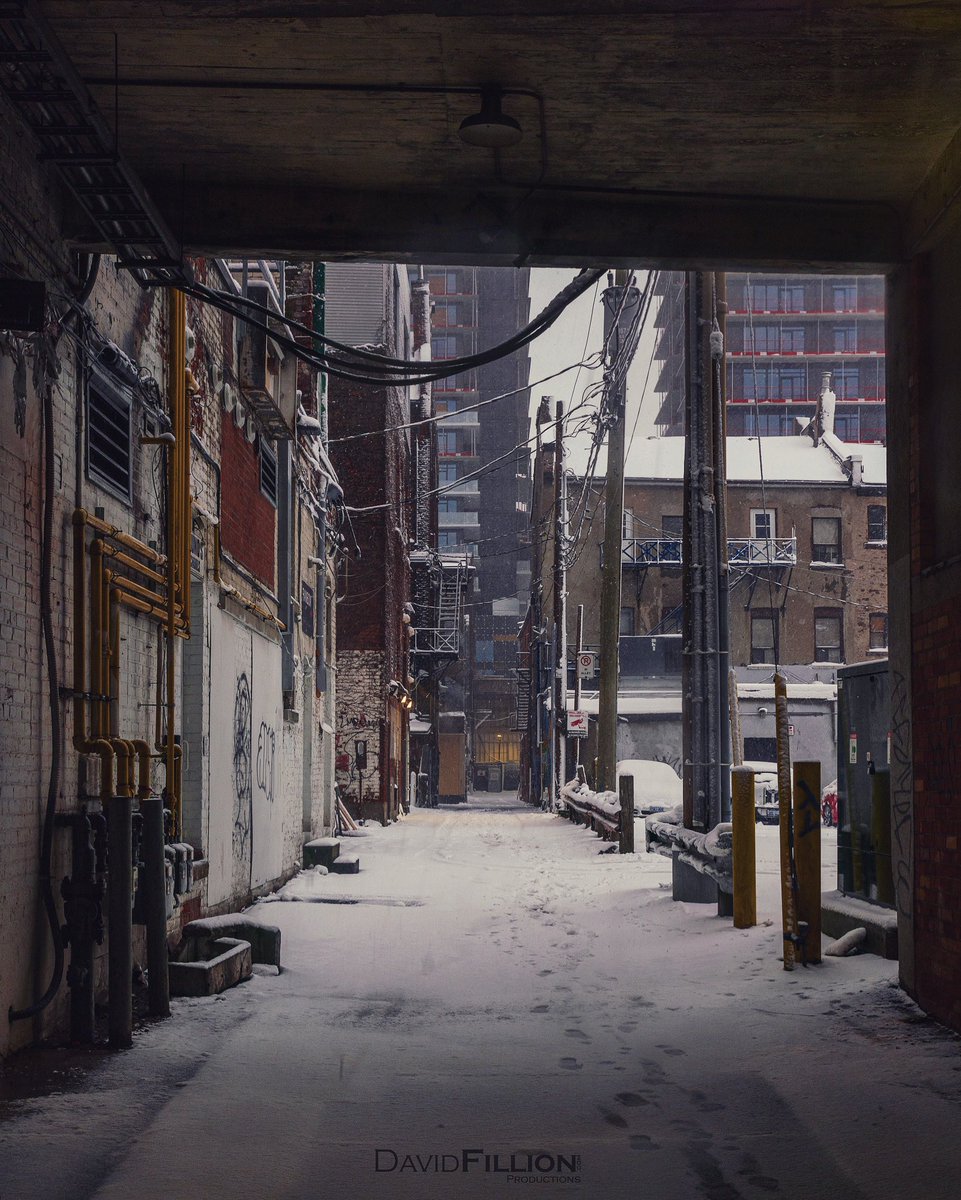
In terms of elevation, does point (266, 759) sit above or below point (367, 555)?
below

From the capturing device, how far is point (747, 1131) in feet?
18.8

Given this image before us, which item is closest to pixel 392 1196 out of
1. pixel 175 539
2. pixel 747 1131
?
pixel 747 1131

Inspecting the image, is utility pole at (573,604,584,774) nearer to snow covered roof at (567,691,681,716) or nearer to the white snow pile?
snow covered roof at (567,691,681,716)

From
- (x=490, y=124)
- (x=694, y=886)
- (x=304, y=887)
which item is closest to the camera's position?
(x=490, y=124)

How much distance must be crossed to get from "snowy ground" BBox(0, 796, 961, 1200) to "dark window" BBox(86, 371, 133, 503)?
3406 mm

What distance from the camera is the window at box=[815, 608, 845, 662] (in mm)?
49812

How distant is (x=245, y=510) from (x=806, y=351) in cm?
7574

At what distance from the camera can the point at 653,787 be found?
3200 cm

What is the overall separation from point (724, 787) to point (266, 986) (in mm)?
5981

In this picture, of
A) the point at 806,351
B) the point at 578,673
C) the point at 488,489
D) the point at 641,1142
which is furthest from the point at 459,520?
the point at 641,1142

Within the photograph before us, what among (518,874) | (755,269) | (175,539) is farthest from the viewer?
(518,874)

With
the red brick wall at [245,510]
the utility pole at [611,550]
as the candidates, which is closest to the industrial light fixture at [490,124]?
the red brick wall at [245,510]

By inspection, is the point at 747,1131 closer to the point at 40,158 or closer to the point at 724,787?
the point at 40,158

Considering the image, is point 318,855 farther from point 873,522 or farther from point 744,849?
point 873,522
